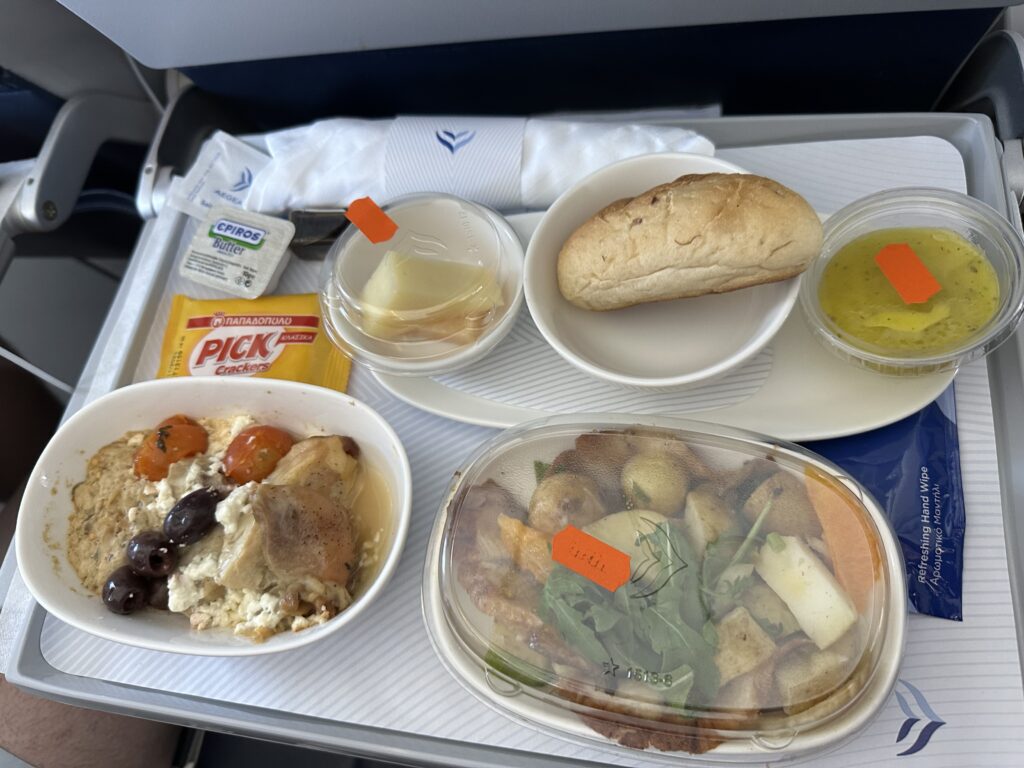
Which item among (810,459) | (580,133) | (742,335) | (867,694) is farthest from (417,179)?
(867,694)

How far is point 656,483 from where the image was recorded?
33.9 inches

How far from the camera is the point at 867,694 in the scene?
758 mm

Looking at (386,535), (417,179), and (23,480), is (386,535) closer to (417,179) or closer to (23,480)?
(417,179)

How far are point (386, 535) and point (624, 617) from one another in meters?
0.34

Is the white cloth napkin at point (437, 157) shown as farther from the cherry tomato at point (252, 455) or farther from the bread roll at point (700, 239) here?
the cherry tomato at point (252, 455)

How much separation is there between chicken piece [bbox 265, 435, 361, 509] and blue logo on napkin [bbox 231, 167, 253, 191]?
0.56 m

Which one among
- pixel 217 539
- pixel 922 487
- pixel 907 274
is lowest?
pixel 217 539

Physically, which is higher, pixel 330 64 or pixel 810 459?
pixel 330 64

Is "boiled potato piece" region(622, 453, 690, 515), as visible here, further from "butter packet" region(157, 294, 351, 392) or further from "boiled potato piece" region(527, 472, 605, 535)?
"butter packet" region(157, 294, 351, 392)

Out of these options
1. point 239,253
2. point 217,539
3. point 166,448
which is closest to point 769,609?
point 217,539

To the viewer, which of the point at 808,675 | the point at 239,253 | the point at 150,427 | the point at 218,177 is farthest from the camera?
the point at 218,177

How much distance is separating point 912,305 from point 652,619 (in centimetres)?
52

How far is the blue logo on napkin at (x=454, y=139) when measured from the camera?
1.21 meters

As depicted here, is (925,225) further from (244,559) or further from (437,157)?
(244,559)
